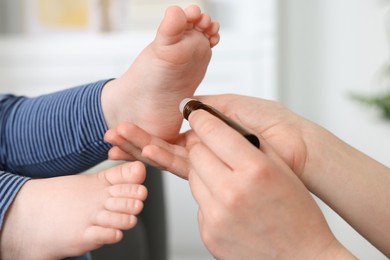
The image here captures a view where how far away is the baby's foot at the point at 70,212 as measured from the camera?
0.66 m

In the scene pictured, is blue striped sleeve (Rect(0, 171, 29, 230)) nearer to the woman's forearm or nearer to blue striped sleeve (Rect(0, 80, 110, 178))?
blue striped sleeve (Rect(0, 80, 110, 178))

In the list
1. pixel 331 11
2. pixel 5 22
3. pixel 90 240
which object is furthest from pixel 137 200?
pixel 5 22

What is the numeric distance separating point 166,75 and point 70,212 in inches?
8.9

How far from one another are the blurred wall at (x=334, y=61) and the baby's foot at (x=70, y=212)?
1.58 metres

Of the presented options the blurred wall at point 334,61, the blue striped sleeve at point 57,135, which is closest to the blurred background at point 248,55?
the blurred wall at point 334,61

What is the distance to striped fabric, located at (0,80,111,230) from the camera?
84cm

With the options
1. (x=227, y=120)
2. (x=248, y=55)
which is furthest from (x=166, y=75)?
(x=248, y=55)

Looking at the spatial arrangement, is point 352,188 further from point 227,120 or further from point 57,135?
point 57,135

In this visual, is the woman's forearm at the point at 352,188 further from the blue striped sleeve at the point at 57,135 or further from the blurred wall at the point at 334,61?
the blurred wall at the point at 334,61

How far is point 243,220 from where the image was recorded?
49cm

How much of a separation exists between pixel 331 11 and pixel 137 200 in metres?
1.81

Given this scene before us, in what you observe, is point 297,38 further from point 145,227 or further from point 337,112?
point 145,227

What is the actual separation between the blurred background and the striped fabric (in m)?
1.08

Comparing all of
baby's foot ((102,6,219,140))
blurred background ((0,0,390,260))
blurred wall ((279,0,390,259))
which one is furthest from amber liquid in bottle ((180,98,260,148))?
blurred wall ((279,0,390,259))
